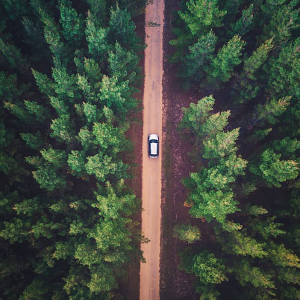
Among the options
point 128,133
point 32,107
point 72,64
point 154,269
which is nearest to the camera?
point 32,107

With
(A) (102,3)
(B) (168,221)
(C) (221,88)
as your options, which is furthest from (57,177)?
(C) (221,88)

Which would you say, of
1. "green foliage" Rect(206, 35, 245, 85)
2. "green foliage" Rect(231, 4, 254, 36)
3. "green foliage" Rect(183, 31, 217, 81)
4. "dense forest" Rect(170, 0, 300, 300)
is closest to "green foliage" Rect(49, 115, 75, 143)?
"dense forest" Rect(170, 0, 300, 300)

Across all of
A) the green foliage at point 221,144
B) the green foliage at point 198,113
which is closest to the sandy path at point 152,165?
the green foliage at point 198,113

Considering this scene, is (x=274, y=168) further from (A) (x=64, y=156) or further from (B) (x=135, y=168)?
(A) (x=64, y=156)

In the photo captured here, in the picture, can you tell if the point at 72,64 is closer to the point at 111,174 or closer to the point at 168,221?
the point at 111,174

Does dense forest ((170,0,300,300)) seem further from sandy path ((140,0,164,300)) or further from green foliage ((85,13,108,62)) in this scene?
green foliage ((85,13,108,62))

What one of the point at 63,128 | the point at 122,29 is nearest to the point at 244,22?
the point at 122,29

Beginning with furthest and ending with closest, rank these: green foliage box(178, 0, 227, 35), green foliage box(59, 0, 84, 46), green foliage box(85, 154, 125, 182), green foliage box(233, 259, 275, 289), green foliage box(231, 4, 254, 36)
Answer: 1. green foliage box(231, 4, 254, 36)
2. green foliage box(178, 0, 227, 35)
3. green foliage box(59, 0, 84, 46)
4. green foliage box(85, 154, 125, 182)
5. green foliage box(233, 259, 275, 289)
